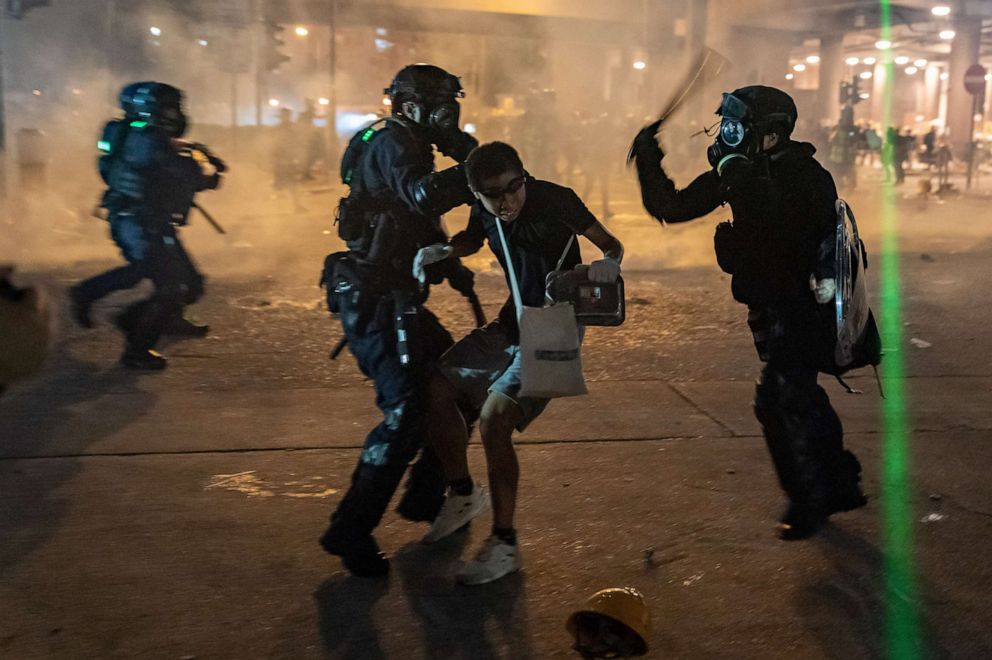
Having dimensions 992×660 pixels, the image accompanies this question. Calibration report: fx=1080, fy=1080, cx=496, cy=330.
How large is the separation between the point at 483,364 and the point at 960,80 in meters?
29.1

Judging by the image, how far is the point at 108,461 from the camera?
411 centimetres

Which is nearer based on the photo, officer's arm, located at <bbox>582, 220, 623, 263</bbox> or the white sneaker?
officer's arm, located at <bbox>582, 220, 623, 263</bbox>

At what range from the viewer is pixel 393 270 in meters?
3.14

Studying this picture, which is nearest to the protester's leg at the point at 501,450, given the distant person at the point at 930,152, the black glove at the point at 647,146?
the black glove at the point at 647,146

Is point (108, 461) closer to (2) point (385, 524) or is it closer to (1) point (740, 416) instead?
(2) point (385, 524)

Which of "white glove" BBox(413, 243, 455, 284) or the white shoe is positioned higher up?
"white glove" BBox(413, 243, 455, 284)

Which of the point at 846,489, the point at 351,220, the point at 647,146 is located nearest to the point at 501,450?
the point at 351,220

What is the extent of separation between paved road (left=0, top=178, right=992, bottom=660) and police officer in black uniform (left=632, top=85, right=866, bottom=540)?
219mm

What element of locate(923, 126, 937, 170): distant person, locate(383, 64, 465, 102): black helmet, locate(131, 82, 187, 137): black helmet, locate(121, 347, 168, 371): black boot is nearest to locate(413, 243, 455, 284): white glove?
locate(383, 64, 465, 102): black helmet

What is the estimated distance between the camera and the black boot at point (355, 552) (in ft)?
9.94

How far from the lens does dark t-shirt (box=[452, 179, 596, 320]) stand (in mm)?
3020

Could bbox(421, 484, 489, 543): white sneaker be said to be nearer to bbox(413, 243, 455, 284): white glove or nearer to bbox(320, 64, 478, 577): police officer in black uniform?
bbox(320, 64, 478, 577): police officer in black uniform

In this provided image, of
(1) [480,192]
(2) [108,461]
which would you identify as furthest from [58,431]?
(1) [480,192]

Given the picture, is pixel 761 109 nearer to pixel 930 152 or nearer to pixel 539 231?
pixel 539 231
